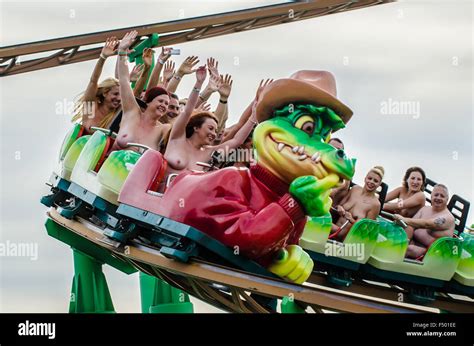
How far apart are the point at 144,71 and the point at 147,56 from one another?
225mm

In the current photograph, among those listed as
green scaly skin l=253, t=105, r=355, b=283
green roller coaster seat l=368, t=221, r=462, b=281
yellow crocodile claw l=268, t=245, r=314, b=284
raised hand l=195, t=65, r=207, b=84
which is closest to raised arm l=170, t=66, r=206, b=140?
raised hand l=195, t=65, r=207, b=84

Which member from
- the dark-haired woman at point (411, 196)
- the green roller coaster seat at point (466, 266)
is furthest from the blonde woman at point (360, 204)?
the green roller coaster seat at point (466, 266)

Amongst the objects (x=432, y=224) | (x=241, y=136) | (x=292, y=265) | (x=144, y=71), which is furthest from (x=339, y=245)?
(x=144, y=71)

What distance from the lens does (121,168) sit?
10.1m

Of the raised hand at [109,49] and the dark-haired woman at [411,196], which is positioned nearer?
the raised hand at [109,49]

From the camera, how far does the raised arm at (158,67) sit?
36.1 ft

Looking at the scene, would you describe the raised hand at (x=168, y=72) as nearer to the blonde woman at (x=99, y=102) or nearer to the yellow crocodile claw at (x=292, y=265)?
the blonde woman at (x=99, y=102)

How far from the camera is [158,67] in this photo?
1119cm

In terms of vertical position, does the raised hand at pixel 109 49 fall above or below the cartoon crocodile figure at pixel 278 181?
above

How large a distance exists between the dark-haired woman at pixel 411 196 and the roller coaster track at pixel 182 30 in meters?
2.26
